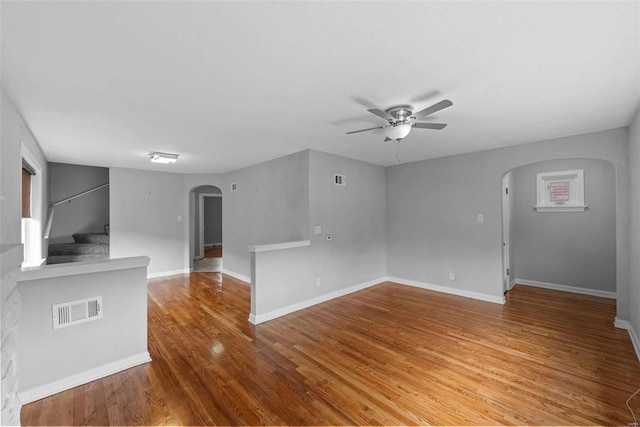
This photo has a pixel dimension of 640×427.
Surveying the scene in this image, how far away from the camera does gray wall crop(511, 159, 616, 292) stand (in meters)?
4.48

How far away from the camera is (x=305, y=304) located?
13.6 ft

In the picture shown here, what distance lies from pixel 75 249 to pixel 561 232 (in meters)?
9.21

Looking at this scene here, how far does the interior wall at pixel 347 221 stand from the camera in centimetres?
431

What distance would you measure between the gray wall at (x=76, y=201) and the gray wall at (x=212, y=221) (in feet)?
14.8

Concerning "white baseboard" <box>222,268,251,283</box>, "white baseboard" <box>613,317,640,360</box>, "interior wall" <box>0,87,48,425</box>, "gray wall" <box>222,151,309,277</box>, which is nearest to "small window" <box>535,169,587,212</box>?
"white baseboard" <box>613,317,640,360</box>

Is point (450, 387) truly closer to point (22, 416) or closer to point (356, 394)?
point (356, 394)

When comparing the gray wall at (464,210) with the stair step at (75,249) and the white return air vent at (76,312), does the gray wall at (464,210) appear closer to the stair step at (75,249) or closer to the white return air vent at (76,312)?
the white return air vent at (76,312)

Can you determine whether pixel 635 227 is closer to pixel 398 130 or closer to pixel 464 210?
pixel 464 210

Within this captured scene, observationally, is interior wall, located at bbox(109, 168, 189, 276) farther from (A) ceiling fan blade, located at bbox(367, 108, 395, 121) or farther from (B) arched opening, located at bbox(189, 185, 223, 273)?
(A) ceiling fan blade, located at bbox(367, 108, 395, 121)

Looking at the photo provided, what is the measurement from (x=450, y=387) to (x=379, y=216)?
11.8ft

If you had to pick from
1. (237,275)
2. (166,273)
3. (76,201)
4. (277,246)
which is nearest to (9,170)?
(277,246)

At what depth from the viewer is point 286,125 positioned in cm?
307

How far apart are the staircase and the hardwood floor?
2.73 meters

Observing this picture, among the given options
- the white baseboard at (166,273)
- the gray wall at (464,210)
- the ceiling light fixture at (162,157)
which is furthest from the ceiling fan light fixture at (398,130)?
the white baseboard at (166,273)
